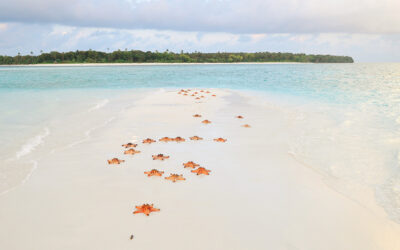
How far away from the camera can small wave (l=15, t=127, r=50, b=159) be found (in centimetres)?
1031

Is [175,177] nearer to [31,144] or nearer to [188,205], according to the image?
[188,205]

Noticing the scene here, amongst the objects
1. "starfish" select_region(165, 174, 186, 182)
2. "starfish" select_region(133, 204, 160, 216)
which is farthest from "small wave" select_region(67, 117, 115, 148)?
"starfish" select_region(133, 204, 160, 216)

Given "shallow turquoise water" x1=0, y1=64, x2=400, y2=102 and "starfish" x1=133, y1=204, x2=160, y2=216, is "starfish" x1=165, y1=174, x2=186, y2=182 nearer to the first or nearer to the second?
"starfish" x1=133, y1=204, x2=160, y2=216

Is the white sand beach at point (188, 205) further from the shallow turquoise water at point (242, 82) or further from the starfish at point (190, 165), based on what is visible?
the shallow turquoise water at point (242, 82)

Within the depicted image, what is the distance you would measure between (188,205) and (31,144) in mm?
8102

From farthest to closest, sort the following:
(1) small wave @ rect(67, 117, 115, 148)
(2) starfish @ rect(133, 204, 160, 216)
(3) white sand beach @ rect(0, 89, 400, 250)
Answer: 1. (1) small wave @ rect(67, 117, 115, 148)
2. (2) starfish @ rect(133, 204, 160, 216)
3. (3) white sand beach @ rect(0, 89, 400, 250)

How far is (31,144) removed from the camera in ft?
37.5

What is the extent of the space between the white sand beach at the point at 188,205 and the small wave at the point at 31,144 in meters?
0.59

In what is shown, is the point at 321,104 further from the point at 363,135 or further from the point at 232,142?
the point at 232,142

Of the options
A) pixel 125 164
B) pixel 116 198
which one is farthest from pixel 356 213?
pixel 125 164

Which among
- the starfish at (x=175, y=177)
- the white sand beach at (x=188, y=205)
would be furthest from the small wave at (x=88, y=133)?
the starfish at (x=175, y=177)

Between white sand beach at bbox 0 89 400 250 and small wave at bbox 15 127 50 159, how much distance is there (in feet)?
1.92

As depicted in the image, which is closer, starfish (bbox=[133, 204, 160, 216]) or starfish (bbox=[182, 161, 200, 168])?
starfish (bbox=[133, 204, 160, 216])

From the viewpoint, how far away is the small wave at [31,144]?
10311mm
